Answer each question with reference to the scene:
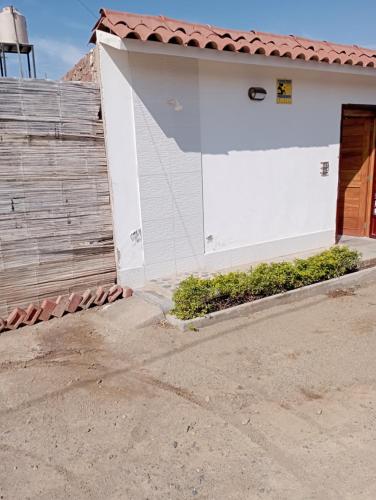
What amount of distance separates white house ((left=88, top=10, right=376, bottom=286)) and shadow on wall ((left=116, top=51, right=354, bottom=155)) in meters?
0.02

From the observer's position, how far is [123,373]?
357 centimetres

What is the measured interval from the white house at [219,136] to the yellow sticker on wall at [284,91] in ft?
0.05

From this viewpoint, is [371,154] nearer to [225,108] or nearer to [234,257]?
[225,108]

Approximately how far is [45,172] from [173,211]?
1.79m

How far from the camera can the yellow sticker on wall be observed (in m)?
6.11

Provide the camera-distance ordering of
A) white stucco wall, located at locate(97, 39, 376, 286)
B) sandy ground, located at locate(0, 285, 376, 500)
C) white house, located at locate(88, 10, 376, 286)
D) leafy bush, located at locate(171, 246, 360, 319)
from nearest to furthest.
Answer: sandy ground, located at locate(0, 285, 376, 500), leafy bush, located at locate(171, 246, 360, 319), white house, located at locate(88, 10, 376, 286), white stucco wall, located at locate(97, 39, 376, 286)

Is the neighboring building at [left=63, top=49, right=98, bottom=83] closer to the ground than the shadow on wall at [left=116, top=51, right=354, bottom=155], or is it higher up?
higher up

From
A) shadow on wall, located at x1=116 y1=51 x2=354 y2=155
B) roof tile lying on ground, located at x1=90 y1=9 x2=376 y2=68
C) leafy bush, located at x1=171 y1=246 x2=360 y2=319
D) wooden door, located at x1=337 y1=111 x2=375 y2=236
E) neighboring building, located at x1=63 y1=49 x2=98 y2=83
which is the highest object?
roof tile lying on ground, located at x1=90 y1=9 x2=376 y2=68

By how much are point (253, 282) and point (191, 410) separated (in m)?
2.24

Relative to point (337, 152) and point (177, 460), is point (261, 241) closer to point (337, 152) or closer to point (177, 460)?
point (337, 152)

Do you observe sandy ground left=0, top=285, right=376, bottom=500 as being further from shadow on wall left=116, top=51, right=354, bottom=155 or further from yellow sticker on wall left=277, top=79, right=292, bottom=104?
yellow sticker on wall left=277, top=79, right=292, bottom=104

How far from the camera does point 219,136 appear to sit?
18.8 feet

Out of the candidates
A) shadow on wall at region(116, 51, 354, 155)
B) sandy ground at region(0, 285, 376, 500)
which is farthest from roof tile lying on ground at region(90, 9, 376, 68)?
sandy ground at region(0, 285, 376, 500)

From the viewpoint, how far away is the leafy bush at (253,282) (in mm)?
4508
